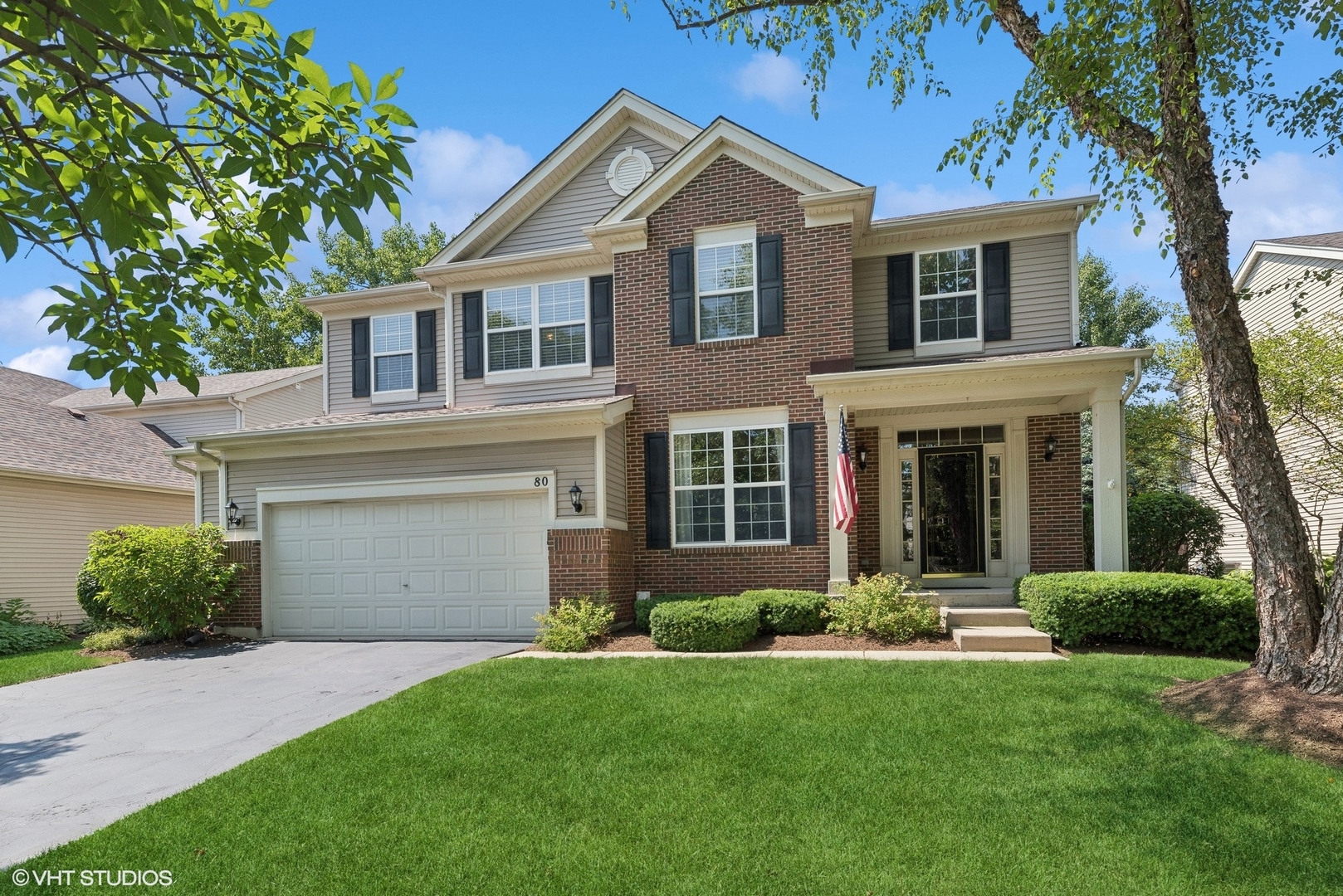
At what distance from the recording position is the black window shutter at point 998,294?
12055mm

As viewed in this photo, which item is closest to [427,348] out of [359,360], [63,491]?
[359,360]

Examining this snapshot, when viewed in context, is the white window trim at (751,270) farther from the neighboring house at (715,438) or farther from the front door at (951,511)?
the front door at (951,511)

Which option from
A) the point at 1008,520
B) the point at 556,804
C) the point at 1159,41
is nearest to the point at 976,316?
the point at 1008,520

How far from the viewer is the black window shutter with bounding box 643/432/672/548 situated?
1192 centimetres

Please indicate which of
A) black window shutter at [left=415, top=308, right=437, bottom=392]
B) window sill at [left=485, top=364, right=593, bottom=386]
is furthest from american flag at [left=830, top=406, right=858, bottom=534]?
black window shutter at [left=415, top=308, right=437, bottom=392]

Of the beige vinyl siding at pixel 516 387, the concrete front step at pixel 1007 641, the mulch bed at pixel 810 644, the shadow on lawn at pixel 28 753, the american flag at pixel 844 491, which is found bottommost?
the shadow on lawn at pixel 28 753

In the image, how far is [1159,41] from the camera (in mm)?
6516

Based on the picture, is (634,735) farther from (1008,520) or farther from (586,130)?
(586,130)

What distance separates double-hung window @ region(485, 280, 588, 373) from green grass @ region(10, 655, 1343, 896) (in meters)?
7.24

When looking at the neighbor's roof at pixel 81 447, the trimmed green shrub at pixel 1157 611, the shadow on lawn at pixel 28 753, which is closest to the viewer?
the shadow on lawn at pixel 28 753

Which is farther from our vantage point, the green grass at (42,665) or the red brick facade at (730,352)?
the red brick facade at (730,352)

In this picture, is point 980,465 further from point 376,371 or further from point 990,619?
point 376,371

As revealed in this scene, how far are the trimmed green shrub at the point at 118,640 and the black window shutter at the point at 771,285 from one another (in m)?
10.6

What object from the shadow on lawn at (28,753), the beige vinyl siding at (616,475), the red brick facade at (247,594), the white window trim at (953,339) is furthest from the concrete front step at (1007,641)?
the red brick facade at (247,594)
